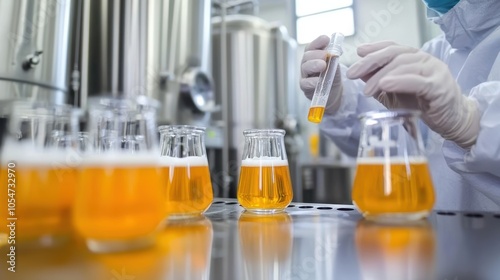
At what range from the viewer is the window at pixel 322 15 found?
338 cm

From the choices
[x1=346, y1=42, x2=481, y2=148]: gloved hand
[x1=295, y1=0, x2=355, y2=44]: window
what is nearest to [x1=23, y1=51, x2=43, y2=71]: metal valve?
[x1=346, y1=42, x2=481, y2=148]: gloved hand

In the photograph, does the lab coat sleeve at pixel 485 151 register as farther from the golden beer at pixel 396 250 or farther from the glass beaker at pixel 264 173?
the glass beaker at pixel 264 173

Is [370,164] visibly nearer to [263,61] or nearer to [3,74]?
[3,74]

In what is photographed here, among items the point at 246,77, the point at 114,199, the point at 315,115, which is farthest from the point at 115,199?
the point at 246,77

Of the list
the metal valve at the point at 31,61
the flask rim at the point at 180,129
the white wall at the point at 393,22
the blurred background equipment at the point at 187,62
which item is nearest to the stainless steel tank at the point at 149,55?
the blurred background equipment at the point at 187,62

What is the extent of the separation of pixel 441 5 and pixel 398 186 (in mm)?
713

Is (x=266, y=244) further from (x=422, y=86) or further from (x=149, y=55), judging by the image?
(x=149, y=55)

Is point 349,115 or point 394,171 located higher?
point 349,115

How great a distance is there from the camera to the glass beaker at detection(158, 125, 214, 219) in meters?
0.57

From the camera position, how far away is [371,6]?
9.83ft

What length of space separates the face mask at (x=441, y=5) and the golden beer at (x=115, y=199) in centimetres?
93

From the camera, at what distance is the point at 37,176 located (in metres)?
0.36

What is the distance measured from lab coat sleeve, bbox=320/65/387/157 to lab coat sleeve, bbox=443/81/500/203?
36 centimetres

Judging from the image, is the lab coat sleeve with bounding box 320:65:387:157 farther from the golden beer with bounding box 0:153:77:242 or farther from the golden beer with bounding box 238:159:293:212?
the golden beer with bounding box 0:153:77:242
